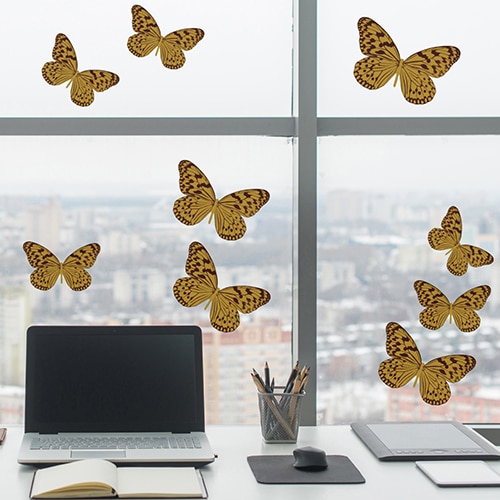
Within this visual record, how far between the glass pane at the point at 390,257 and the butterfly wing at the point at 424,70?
143 mm

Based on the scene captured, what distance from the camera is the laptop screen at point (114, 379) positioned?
207 cm

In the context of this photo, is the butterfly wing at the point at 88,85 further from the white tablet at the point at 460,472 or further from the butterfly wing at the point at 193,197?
the white tablet at the point at 460,472

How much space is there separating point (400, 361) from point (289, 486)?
78cm

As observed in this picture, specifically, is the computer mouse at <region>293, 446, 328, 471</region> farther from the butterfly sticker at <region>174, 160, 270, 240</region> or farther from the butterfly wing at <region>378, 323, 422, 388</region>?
the butterfly sticker at <region>174, 160, 270, 240</region>

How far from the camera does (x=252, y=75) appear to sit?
2498mm

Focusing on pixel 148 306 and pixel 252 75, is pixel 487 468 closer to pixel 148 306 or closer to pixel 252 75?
pixel 148 306

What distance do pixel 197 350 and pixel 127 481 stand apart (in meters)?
0.47

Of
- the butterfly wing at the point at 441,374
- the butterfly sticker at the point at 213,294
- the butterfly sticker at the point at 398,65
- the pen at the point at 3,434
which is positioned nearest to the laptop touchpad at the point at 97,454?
the pen at the point at 3,434

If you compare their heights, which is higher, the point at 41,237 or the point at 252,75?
the point at 252,75

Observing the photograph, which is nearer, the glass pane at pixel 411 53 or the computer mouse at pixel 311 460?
the computer mouse at pixel 311 460

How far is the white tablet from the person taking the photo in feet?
5.83

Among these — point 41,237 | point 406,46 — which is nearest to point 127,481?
point 41,237

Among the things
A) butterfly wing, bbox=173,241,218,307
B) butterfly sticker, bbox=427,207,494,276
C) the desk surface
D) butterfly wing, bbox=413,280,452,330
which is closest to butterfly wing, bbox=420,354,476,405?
butterfly wing, bbox=413,280,452,330

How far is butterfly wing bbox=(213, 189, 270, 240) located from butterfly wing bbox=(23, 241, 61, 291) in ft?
1.56
